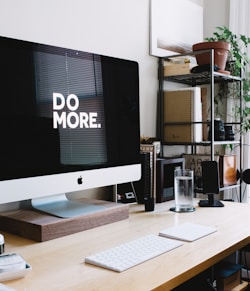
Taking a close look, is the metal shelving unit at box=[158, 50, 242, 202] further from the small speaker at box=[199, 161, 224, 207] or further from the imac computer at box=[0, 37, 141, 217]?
the imac computer at box=[0, 37, 141, 217]

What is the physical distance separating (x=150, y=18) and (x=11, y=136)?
124 centimetres

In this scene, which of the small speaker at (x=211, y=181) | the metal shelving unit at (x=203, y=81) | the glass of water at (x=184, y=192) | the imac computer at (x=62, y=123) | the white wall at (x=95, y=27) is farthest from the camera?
the metal shelving unit at (x=203, y=81)

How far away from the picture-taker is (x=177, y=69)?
2.16 m

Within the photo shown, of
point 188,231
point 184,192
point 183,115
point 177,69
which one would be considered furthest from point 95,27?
point 188,231

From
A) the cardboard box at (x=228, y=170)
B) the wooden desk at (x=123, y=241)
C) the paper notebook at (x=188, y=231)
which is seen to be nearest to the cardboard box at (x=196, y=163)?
the cardboard box at (x=228, y=170)

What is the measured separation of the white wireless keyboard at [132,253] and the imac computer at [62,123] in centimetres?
28

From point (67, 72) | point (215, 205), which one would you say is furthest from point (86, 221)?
point (215, 205)

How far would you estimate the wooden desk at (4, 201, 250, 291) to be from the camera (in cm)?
88

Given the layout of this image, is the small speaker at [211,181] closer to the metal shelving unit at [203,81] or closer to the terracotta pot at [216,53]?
the metal shelving unit at [203,81]

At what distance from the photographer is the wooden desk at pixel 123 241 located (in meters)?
0.88

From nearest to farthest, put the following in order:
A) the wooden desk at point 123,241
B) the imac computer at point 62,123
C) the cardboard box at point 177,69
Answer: the wooden desk at point 123,241 < the imac computer at point 62,123 < the cardboard box at point 177,69

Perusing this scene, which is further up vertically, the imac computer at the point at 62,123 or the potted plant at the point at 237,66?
the potted plant at the point at 237,66

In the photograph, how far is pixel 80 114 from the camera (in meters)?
1.41

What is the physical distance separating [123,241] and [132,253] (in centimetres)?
14
